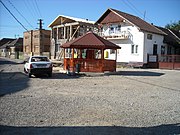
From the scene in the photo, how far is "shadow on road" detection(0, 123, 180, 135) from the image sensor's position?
5578mm

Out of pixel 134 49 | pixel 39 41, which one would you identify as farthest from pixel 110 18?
pixel 39 41

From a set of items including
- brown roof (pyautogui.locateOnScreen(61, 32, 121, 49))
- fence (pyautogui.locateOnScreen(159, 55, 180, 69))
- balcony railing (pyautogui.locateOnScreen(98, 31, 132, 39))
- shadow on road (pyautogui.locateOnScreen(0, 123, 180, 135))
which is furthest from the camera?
balcony railing (pyautogui.locateOnScreen(98, 31, 132, 39))

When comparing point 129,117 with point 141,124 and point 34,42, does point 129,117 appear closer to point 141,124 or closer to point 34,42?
point 141,124

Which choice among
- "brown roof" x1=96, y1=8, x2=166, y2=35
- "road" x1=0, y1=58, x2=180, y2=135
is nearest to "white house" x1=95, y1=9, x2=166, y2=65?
"brown roof" x1=96, y1=8, x2=166, y2=35

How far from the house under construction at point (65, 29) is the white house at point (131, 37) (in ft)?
17.7

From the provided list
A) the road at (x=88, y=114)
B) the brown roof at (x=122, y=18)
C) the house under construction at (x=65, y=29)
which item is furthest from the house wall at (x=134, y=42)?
the road at (x=88, y=114)

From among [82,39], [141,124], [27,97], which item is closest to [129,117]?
[141,124]

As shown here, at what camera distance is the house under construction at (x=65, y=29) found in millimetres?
40562

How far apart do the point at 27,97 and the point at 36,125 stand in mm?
3951

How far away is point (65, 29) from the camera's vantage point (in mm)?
43531

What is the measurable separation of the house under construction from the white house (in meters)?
5.39

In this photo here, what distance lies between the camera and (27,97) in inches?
388

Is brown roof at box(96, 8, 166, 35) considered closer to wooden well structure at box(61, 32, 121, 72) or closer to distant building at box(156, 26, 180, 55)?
distant building at box(156, 26, 180, 55)

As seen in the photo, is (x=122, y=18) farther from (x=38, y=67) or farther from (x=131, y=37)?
(x=38, y=67)
